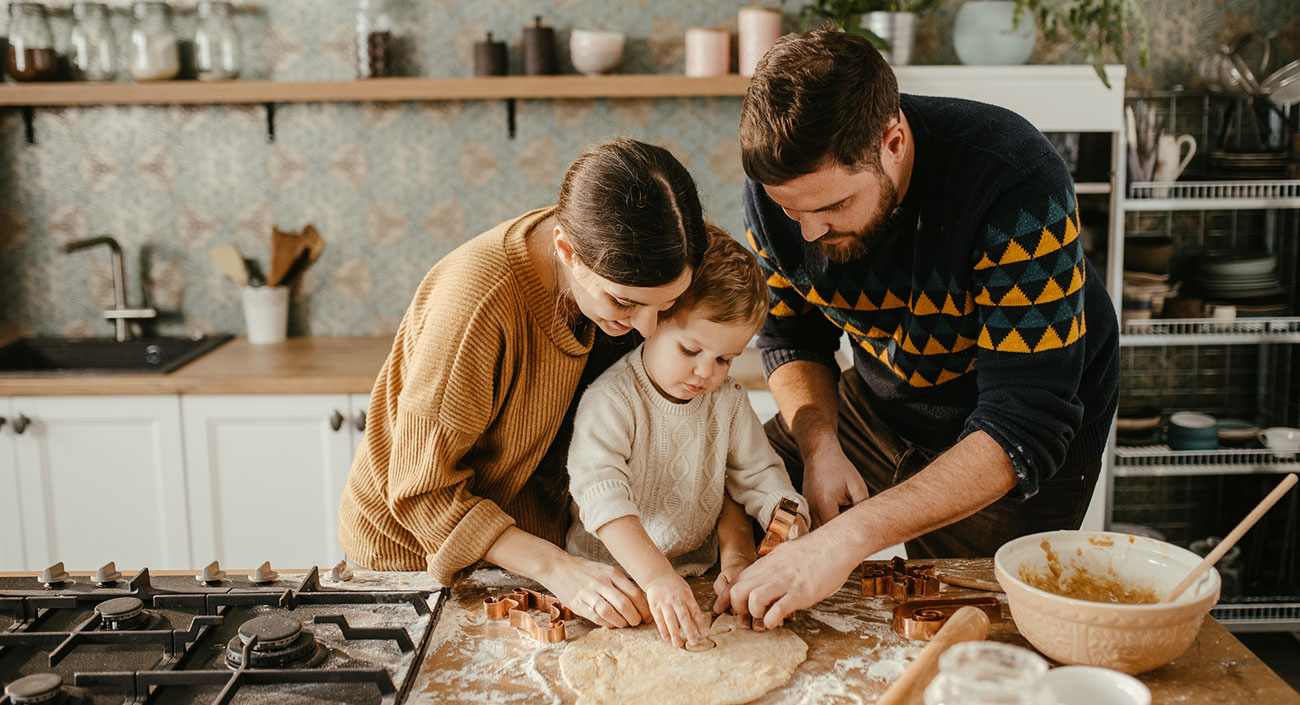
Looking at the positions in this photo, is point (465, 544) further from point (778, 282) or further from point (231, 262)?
point (231, 262)

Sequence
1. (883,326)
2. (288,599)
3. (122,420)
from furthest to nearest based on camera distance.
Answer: (122,420) → (883,326) → (288,599)

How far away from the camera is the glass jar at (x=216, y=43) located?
3.02 meters

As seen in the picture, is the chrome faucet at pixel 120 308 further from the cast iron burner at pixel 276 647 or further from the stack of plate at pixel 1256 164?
the stack of plate at pixel 1256 164

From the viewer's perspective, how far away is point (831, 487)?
1652 mm

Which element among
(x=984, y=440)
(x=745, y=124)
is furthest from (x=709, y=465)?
(x=745, y=124)

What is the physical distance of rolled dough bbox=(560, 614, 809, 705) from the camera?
1093mm

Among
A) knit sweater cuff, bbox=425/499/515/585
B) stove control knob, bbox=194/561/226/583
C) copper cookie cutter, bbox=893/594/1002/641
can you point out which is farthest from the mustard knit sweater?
copper cookie cutter, bbox=893/594/1002/641

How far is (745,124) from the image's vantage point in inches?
56.1

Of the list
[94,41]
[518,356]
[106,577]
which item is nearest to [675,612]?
[518,356]

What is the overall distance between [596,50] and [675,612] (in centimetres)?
217

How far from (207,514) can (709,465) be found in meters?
1.77

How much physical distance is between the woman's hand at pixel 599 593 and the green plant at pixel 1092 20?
7.17 ft

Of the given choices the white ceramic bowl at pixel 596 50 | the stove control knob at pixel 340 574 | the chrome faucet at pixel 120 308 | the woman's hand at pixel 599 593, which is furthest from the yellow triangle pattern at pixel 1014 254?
the chrome faucet at pixel 120 308

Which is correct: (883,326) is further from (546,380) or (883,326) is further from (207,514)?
(207,514)
